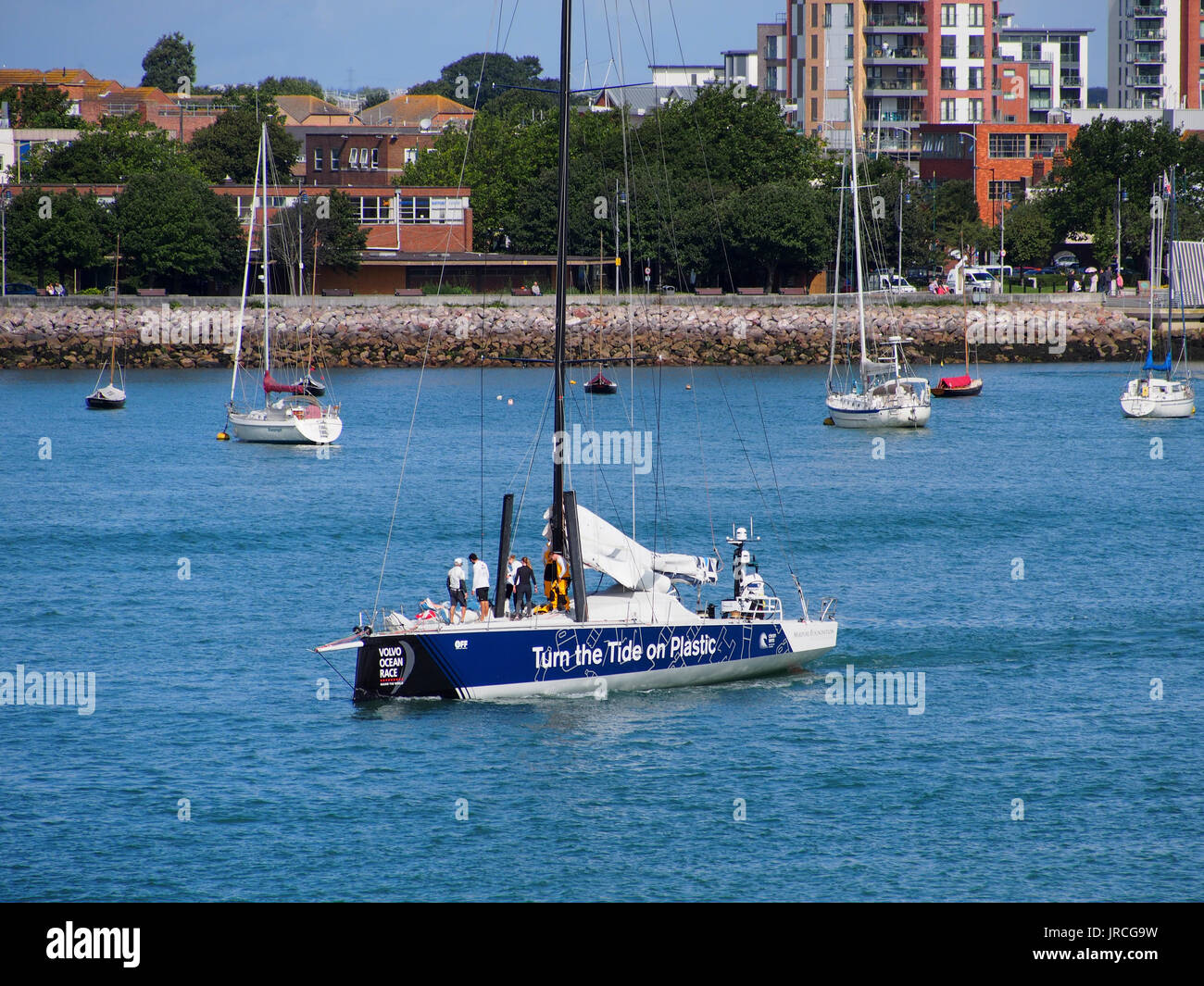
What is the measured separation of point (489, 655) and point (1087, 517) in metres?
28.8

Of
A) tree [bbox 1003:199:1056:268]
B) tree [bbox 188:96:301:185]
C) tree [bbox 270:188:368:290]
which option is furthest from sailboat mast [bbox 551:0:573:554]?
tree [bbox 188:96:301:185]

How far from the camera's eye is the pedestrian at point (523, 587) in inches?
976

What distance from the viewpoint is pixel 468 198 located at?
387ft

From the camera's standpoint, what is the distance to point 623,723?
2414 cm

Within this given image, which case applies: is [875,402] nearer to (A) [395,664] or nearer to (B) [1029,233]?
(A) [395,664]

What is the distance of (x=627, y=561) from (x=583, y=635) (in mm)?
1992

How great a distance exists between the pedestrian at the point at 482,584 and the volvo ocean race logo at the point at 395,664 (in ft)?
4.45

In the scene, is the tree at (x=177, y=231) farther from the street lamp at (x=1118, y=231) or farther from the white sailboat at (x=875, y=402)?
the street lamp at (x=1118, y=231)

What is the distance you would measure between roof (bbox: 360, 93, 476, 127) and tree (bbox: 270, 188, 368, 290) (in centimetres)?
7690

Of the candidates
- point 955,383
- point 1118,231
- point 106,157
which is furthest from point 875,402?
point 106,157

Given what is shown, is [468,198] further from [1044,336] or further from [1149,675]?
[1149,675]

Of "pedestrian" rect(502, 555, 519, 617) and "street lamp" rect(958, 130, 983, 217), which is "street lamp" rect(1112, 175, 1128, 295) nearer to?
"street lamp" rect(958, 130, 983, 217)

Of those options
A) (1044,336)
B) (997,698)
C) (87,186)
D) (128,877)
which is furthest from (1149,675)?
(87,186)

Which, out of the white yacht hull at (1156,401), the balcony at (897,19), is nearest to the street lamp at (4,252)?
the white yacht hull at (1156,401)
